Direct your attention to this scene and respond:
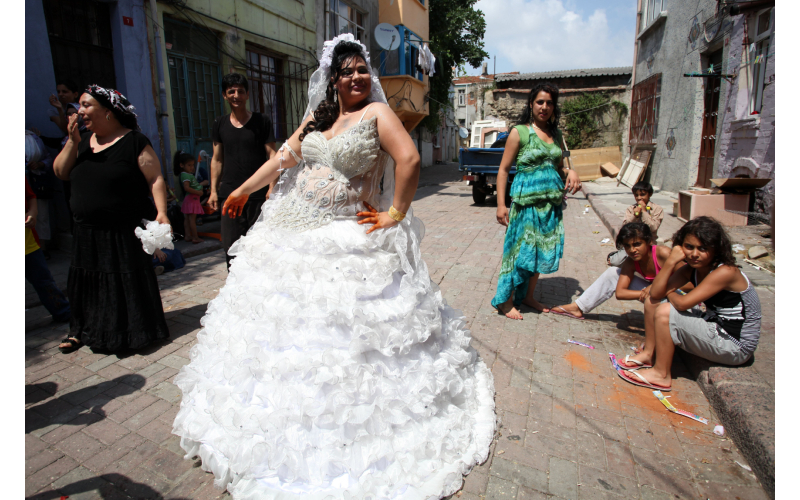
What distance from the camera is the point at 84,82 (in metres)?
6.50

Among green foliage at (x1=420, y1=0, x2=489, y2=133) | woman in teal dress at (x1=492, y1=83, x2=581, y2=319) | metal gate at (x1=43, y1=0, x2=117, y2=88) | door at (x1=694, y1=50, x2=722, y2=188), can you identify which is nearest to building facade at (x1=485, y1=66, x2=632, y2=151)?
green foliage at (x1=420, y1=0, x2=489, y2=133)

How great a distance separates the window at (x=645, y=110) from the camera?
13844mm

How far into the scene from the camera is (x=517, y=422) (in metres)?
2.54

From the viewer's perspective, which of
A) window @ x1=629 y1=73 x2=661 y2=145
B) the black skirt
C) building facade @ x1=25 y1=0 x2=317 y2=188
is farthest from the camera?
window @ x1=629 y1=73 x2=661 y2=145

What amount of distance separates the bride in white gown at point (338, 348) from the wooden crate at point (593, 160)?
17797mm

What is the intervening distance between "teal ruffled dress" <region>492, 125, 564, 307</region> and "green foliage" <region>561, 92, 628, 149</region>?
18.9 meters

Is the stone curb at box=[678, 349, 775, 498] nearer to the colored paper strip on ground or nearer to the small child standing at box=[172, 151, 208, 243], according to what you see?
the colored paper strip on ground

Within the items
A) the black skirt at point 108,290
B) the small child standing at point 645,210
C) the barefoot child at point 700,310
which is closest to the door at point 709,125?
the small child standing at point 645,210

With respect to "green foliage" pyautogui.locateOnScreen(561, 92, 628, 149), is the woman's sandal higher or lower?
lower

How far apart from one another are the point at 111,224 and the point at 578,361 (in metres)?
3.60

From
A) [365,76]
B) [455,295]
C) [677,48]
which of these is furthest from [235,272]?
[677,48]

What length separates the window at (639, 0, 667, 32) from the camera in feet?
43.6

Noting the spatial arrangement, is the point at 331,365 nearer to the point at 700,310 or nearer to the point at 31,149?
the point at 700,310

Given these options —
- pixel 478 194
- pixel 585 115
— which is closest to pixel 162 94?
pixel 478 194
